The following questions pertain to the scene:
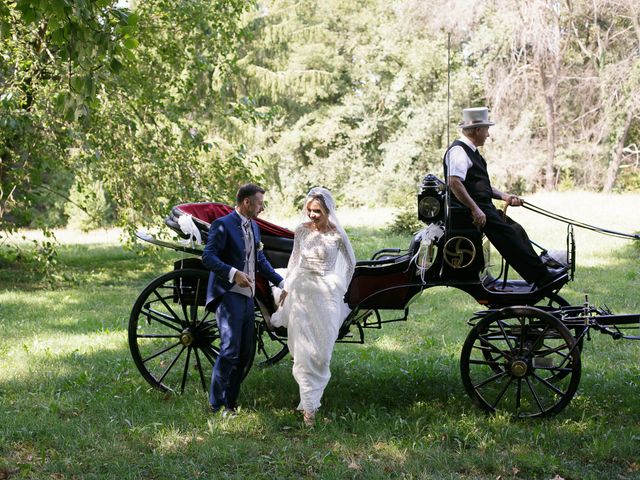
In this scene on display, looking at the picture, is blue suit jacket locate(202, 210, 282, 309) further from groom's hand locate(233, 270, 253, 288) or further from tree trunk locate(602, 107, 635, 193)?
tree trunk locate(602, 107, 635, 193)

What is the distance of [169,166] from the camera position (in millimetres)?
13180

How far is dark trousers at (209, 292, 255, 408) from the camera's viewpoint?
5.83 m

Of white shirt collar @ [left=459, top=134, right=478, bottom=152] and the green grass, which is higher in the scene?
white shirt collar @ [left=459, top=134, right=478, bottom=152]

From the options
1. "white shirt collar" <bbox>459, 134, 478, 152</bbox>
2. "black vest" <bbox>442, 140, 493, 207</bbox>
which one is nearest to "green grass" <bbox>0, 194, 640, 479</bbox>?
"black vest" <bbox>442, 140, 493, 207</bbox>

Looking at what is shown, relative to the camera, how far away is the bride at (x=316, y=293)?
5785 millimetres

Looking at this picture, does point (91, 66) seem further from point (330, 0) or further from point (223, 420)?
point (330, 0)

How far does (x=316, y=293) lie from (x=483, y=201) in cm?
137

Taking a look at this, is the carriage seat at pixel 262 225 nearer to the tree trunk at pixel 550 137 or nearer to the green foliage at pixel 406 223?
the green foliage at pixel 406 223

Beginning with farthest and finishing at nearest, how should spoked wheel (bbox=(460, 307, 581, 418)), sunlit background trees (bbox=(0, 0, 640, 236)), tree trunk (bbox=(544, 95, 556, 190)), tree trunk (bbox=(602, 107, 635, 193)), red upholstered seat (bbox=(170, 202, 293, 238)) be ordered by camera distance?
tree trunk (bbox=(544, 95, 556, 190)), tree trunk (bbox=(602, 107, 635, 193)), sunlit background trees (bbox=(0, 0, 640, 236)), red upholstered seat (bbox=(170, 202, 293, 238)), spoked wheel (bbox=(460, 307, 581, 418))

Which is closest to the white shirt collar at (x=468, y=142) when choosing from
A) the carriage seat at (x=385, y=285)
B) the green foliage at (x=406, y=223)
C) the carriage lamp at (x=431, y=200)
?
the carriage lamp at (x=431, y=200)

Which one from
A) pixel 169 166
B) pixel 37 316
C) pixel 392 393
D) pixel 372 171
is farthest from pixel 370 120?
pixel 392 393

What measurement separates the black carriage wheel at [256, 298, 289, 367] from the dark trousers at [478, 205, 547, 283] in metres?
1.75

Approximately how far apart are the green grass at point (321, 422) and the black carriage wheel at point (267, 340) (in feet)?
0.52

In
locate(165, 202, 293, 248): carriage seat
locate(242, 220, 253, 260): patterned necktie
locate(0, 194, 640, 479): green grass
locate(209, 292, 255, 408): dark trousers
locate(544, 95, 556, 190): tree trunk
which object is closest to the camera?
locate(0, 194, 640, 479): green grass
